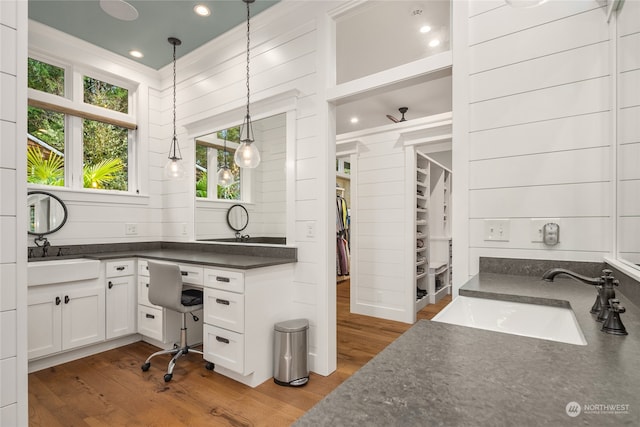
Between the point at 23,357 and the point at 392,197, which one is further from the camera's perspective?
the point at 392,197

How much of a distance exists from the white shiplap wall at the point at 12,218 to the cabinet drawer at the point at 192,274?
147 centimetres

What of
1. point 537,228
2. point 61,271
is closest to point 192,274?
point 61,271

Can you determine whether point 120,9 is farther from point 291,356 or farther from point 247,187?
point 291,356

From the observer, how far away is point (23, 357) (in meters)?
1.04

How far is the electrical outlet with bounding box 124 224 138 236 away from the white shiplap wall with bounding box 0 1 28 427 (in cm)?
280

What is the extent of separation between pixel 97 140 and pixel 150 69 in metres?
1.05

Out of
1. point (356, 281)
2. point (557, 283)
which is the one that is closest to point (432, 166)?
point (356, 281)

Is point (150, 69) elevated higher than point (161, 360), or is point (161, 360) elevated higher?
point (150, 69)

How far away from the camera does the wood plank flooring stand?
1.92 meters

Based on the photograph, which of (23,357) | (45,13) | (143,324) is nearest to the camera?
(23,357)

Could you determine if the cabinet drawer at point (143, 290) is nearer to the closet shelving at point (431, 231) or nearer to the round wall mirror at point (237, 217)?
the round wall mirror at point (237, 217)

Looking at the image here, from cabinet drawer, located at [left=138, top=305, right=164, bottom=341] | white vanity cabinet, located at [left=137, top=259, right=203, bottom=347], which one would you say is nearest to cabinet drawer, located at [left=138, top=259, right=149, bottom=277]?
white vanity cabinet, located at [left=137, top=259, right=203, bottom=347]

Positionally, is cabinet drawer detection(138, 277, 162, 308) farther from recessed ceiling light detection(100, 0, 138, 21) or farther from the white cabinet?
recessed ceiling light detection(100, 0, 138, 21)

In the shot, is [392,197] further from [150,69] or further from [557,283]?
[150,69]
